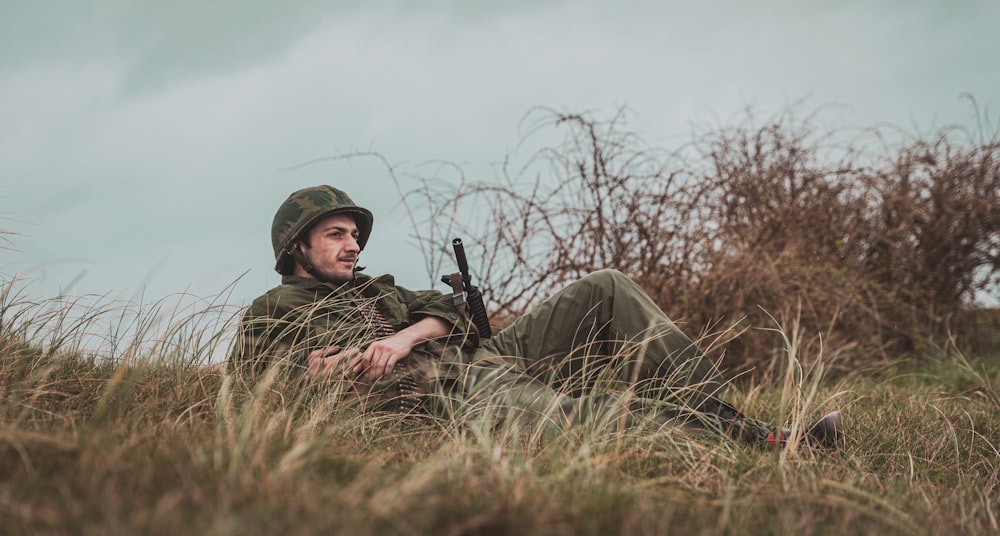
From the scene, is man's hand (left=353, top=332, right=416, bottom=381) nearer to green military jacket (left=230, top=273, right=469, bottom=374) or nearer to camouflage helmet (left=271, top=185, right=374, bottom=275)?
green military jacket (left=230, top=273, right=469, bottom=374)

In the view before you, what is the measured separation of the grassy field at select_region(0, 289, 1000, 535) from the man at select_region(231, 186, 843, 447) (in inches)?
6.2

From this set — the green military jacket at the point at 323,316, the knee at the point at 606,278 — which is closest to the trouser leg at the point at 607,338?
the knee at the point at 606,278

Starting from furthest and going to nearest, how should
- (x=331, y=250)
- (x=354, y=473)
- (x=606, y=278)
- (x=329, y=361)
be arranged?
(x=331, y=250) → (x=606, y=278) → (x=329, y=361) → (x=354, y=473)

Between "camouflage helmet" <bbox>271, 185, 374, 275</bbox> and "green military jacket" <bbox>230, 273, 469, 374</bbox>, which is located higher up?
"camouflage helmet" <bbox>271, 185, 374, 275</bbox>

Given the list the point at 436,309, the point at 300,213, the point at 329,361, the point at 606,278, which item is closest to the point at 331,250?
the point at 300,213

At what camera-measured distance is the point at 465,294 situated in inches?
145

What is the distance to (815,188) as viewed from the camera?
7199mm

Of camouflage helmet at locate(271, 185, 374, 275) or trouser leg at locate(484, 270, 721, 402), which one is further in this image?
camouflage helmet at locate(271, 185, 374, 275)

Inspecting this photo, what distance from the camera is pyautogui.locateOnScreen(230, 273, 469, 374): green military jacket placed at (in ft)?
10.6

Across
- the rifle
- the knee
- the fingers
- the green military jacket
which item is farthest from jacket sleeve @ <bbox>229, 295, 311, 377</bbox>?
the knee

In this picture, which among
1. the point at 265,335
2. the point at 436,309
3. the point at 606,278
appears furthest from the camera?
the point at 436,309

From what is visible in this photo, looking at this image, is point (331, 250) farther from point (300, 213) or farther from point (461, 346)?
point (461, 346)

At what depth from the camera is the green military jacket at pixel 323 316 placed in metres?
3.24

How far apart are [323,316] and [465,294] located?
0.66 m
